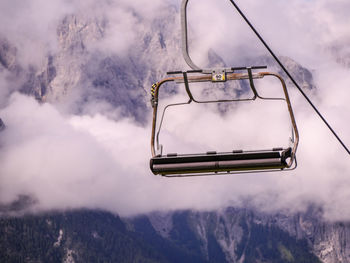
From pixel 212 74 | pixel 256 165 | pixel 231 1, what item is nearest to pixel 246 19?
pixel 231 1

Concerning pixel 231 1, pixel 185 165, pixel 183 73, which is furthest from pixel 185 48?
pixel 185 165

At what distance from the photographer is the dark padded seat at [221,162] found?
1528cm

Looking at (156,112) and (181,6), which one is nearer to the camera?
(181,6)

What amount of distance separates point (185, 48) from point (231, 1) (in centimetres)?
158

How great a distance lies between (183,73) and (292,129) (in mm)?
3061

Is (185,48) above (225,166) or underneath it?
above

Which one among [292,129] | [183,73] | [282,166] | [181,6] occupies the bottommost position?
[282,166]

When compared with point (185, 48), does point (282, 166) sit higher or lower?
lower

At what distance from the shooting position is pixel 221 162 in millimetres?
15383

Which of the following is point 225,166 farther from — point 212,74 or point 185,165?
point 212,74

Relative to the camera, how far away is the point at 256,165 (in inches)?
602

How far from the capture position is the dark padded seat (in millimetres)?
15281

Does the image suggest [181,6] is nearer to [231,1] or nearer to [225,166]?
[231,1]

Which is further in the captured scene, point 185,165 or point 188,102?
point 188,102
